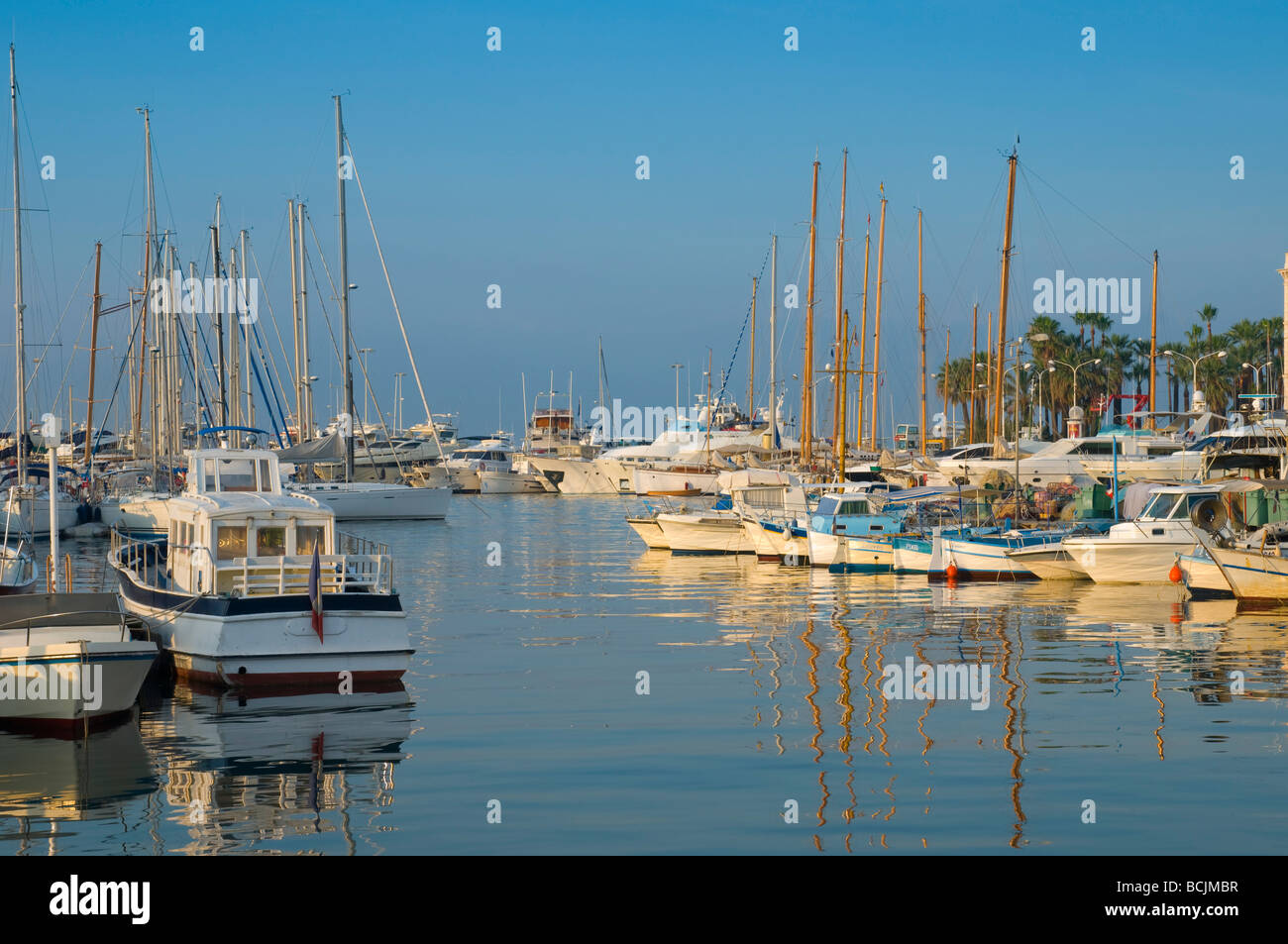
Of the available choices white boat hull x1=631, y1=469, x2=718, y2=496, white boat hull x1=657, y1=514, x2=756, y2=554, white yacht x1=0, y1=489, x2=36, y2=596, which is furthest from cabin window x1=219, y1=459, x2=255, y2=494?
white boat hull x1=631, y1=469, x2=718, y2=496

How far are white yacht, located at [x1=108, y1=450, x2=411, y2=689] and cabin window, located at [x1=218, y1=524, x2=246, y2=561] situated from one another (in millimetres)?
18

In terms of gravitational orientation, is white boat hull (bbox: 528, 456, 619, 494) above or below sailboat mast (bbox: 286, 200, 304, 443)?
below

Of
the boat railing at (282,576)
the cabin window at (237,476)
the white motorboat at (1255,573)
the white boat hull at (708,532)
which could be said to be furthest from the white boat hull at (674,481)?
the boat railing at (282,576)

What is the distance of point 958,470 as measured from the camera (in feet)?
202

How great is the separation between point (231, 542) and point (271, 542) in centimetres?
70

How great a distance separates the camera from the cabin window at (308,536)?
957 inches

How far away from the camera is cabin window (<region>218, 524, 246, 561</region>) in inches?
939

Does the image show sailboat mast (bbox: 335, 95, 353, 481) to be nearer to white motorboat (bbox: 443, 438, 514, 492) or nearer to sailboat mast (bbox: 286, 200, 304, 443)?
sailboat mast (bbox: 286, 200, 304, 443)

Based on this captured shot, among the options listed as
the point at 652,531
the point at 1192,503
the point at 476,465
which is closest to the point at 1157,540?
Answer: the point at 1192,503

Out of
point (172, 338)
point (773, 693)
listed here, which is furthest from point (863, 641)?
point (172, 338)

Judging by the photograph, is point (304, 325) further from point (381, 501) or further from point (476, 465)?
point (476, 465)

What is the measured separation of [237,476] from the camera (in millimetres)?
30766

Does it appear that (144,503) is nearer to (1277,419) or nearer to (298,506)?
(298,506)
